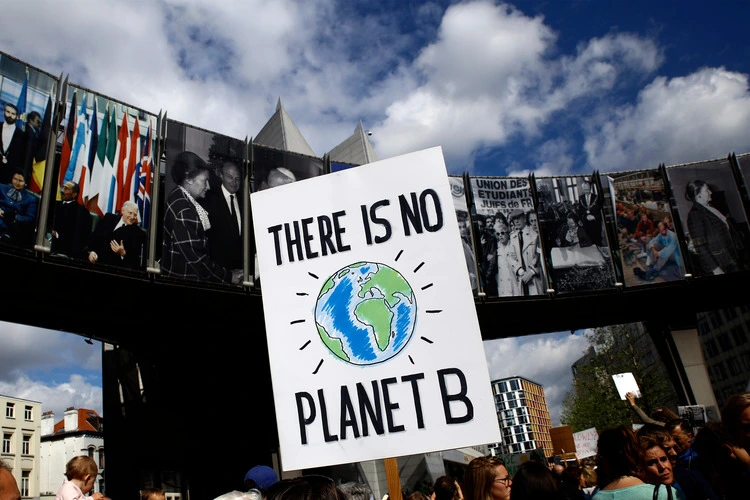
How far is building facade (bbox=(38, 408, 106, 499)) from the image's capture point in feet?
228

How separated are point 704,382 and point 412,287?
3267 cm

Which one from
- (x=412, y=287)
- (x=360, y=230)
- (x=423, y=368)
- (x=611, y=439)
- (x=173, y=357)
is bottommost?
(x=611, y=439)

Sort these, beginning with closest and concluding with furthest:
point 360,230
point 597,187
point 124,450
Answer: point 360,230 → point 124,450 → point 597,187

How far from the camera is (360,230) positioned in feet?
13.5

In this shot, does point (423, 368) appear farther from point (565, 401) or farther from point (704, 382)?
point (565, 401)

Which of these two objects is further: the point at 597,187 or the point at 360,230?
the point at 597,187

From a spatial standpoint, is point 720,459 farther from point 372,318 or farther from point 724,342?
point 724,342

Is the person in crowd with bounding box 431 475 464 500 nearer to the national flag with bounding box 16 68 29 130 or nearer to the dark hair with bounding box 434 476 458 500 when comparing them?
the dark hair with bounding box 434 476 458 500

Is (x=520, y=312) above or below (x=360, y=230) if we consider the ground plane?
above

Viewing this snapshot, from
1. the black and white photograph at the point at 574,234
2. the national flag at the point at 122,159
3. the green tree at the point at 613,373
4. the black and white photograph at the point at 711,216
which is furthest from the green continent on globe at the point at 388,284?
the green tree at the point at 613,373

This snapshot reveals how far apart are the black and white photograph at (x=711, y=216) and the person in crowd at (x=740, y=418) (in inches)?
1090

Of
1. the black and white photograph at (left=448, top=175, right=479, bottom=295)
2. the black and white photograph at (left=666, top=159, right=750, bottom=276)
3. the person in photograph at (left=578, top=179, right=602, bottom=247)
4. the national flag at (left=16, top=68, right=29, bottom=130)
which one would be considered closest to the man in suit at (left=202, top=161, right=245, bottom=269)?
the national flag at (left=16, top=68, right=29, bottom=130)

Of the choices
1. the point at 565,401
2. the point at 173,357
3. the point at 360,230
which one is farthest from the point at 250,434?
the point at 565,401

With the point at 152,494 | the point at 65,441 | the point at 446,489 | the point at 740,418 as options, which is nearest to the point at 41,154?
the point at 152,494
